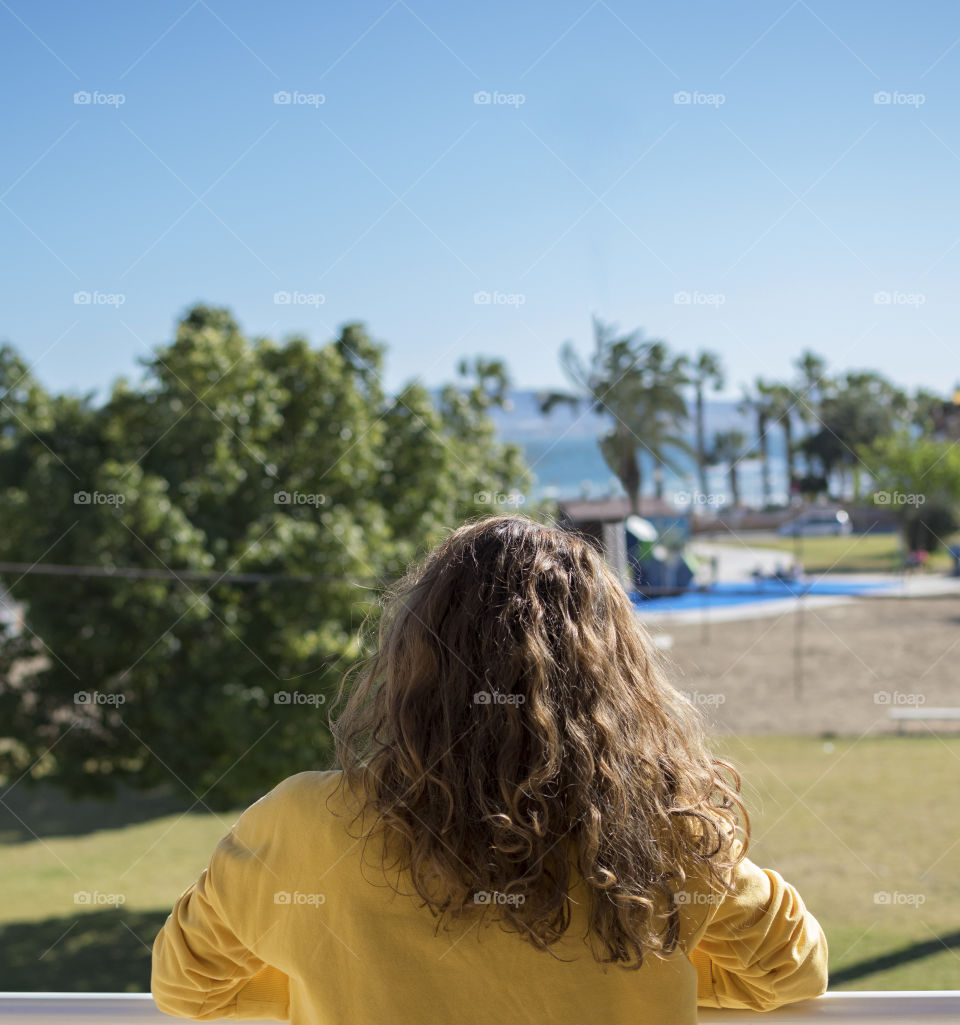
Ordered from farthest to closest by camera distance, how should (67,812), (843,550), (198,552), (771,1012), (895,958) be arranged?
(843,550)
(67,812)
(895,958)
(198,552)
(771,1012)

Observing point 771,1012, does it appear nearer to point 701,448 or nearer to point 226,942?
point 226,942

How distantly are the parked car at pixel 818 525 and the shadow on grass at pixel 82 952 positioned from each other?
922cm

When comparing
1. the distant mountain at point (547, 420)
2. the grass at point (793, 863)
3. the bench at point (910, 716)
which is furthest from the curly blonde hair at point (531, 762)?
the bench at point (910, 716)

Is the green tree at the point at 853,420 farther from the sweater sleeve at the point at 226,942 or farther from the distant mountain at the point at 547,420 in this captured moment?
the sweater sleeve at the point at 226,942

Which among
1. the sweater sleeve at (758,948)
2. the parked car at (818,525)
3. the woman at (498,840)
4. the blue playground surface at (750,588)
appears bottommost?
the blue playground surface at (750,588)

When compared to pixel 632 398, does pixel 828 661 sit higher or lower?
lower

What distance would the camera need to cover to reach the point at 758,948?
78cm

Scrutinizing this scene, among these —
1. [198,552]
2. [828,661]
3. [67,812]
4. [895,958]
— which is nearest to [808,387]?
[828,661]

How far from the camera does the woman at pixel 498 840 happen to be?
692 mm

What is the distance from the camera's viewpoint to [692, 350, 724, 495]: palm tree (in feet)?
40.2

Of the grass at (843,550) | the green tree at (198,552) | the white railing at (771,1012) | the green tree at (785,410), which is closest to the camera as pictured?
the white railing at (771,1012)

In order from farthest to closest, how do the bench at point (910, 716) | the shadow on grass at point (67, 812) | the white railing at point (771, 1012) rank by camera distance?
the bench at point (910, 716) → the shadow on grass at point (67, 812) → the white railing at point (771, 1012)

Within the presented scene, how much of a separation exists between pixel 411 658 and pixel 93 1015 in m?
0.53

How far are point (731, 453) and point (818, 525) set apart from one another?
6.15ft
